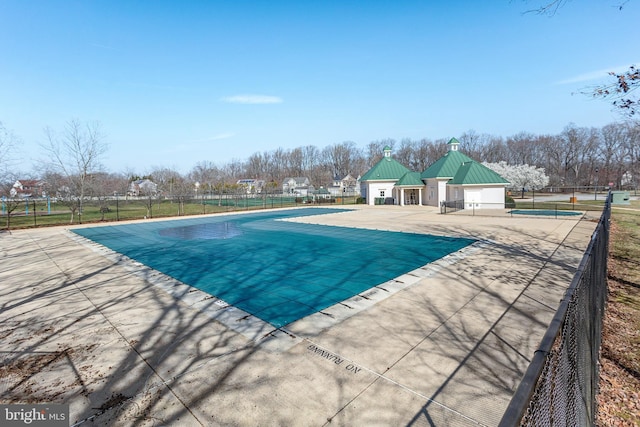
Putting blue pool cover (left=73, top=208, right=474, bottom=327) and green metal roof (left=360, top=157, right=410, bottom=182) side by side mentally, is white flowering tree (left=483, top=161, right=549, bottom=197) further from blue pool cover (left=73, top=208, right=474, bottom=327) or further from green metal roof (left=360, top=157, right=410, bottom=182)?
blue pool cover (left=73, top=208, right=474, bottom=327)

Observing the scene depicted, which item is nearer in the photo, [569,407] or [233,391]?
[569,407]

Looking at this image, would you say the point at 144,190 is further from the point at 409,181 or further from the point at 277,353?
the point at 277,353

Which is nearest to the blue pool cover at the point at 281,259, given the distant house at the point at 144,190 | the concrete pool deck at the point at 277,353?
the concrete pool deck at the point at 277,353

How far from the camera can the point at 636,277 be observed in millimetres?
8203

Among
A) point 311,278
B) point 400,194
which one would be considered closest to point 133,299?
point 311,278

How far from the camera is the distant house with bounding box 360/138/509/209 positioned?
100 feet

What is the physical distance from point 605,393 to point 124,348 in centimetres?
664

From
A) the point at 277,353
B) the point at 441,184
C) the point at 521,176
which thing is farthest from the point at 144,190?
the point at 521,176

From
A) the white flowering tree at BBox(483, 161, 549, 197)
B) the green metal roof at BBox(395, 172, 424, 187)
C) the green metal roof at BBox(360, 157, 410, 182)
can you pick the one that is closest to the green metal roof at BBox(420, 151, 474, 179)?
the green metal roof at BBox(395, 172, 424, 187)

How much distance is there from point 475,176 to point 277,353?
100 ft

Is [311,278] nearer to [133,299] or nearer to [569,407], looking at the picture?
[133,299]

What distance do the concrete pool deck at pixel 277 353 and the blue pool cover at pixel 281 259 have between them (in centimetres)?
67

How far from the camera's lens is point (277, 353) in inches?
192

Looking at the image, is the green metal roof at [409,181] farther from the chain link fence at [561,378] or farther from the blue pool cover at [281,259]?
the chain link fence at [561,378]
